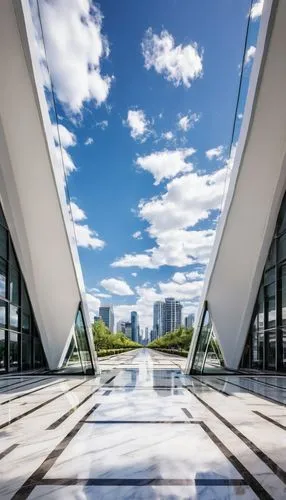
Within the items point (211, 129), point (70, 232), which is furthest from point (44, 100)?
point (211, 129)

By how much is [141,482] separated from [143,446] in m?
1.47

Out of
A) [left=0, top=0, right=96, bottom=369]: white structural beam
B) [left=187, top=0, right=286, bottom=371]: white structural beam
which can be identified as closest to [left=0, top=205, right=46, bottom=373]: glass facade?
[left=0, top=0, right=96, bottom=369]: white structural beam

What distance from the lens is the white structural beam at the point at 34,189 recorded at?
11.2m

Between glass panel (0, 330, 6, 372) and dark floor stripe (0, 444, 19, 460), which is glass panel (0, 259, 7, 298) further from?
dark floor stripe (0, 444, 19, 460)

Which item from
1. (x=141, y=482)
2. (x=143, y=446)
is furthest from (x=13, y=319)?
(x=141, y=482)

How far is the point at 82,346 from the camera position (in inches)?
675

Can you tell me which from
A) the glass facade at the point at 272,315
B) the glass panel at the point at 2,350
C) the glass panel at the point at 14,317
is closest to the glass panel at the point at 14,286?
the glass panel at the point at 14,317

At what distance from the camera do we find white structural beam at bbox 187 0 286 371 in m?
11.8

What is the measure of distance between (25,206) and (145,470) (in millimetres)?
11541

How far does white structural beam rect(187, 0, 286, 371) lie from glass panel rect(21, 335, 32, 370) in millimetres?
8442

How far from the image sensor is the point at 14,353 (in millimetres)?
19203

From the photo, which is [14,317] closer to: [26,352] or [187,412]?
[26,352]

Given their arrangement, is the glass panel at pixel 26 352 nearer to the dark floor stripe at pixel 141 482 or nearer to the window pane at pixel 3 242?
the window pane at pixel 3 242

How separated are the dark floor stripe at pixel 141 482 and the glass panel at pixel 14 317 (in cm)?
1521
